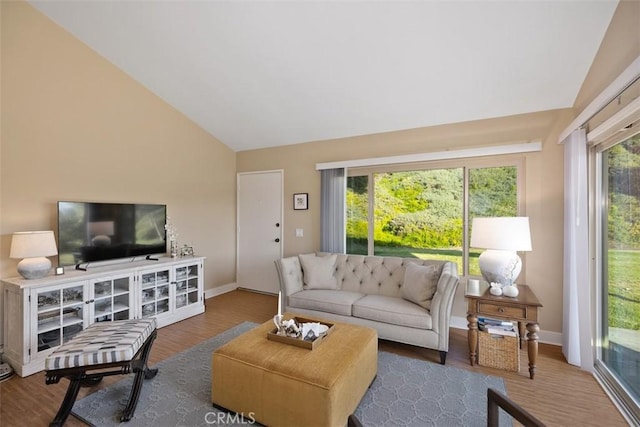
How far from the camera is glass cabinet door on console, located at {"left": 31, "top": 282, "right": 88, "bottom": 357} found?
242cm

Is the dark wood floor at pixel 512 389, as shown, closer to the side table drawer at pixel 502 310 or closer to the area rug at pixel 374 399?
the area rug at pixel 374 399

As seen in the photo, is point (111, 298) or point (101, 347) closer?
point (101, 347)

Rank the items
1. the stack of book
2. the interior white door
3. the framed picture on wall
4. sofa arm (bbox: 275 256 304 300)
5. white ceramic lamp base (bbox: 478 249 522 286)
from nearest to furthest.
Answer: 1. the stack of book
2. white ceramic lamp base (bbox: 478 249 522 286)
3. sofa arm (bbox: 275 256 304 300)
4. the framed picture on wall
5. the interior white door

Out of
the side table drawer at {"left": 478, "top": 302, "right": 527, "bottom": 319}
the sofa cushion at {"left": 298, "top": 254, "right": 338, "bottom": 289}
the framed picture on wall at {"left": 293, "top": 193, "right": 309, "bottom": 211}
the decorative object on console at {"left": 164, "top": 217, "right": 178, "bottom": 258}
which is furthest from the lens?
the framed picture on wall at {"left": 293, "top": 193, "right": 309, "bottom": 211}

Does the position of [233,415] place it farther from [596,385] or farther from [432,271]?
[596,385]

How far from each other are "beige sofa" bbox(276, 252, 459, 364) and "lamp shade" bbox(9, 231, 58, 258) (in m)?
2.12

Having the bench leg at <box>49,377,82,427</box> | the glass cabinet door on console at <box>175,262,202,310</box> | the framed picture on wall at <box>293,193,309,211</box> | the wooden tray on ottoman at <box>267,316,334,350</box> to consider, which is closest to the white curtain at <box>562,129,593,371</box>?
the wooden tray on ottoman at <box>267,316,334,350</box>

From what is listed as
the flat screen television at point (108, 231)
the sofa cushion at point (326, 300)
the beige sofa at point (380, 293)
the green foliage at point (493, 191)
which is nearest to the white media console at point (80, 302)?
the flat screen television at point (108, 231)

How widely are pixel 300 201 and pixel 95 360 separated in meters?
3.12

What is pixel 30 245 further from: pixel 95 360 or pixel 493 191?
pixel 493 191

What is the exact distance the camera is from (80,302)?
2.69m

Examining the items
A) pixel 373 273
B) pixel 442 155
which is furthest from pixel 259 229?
pixel 442 155

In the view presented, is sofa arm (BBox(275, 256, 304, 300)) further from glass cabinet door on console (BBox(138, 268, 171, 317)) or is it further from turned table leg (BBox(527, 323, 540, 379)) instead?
turned table leg (BBox(527, 323, 540, 379))

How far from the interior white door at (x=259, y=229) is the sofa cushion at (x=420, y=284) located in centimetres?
229
